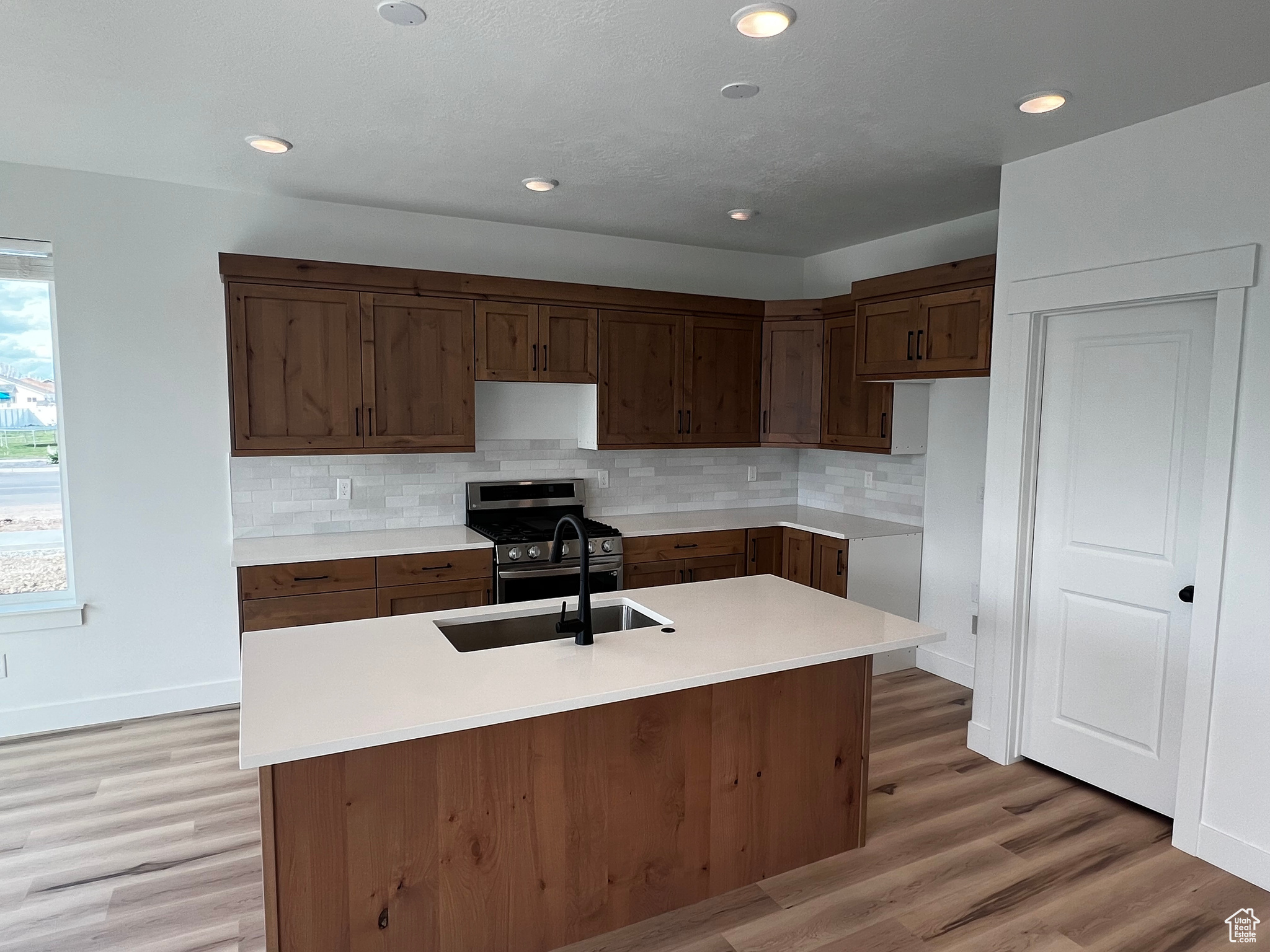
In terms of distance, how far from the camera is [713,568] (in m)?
4.67

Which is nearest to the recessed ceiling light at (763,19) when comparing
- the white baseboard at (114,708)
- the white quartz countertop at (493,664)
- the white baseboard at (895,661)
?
the white quartz countertop at (493,664)

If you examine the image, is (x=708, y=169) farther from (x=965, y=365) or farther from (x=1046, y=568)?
(x=1046, y=568)

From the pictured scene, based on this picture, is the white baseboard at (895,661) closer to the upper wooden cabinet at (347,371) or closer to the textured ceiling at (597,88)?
the textured ceiling at (597,88)

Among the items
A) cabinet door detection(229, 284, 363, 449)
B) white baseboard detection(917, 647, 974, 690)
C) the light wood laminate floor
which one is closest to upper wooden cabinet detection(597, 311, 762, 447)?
cabinet door detection(229, 284, 363, 449)

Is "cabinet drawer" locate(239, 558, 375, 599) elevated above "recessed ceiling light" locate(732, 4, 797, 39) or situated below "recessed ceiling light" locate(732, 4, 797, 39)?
below

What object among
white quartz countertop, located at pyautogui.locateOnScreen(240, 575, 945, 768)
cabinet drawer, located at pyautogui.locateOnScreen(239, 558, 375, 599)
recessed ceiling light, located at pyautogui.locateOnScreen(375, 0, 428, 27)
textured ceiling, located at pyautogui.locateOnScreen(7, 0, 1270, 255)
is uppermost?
textured ceiling, located at pyautogui.locateOnScreen(7, 0, 1270, 255)

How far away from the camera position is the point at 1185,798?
→ 8.98 ft

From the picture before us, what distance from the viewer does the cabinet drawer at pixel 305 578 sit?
11.6 feet

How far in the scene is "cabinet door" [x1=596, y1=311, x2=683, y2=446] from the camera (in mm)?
4520

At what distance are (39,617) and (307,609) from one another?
4.24 ft

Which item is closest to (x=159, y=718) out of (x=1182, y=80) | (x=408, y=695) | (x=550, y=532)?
(x=550, y=532)

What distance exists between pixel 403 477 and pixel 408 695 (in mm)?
2635

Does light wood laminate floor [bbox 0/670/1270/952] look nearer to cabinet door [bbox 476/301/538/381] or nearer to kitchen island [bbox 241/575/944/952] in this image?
kitchen island [bbox 241/575/944/952]

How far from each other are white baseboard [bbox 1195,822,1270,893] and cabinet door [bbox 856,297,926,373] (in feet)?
7.55
